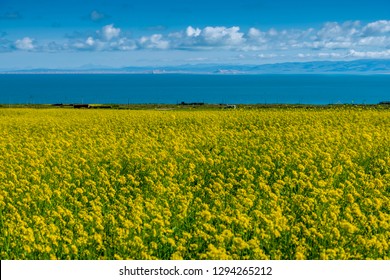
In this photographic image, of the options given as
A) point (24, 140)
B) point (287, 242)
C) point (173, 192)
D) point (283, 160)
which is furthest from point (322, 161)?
point (24, 140)

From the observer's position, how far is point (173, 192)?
10.4 m

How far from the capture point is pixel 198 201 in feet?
34.7

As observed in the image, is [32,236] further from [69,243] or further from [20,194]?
[20,194]

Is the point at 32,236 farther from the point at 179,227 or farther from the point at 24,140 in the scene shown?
the point at 24,140

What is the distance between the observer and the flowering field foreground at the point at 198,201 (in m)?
7.78

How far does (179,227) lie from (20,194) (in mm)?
3788

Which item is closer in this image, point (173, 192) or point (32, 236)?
point (32, 236)

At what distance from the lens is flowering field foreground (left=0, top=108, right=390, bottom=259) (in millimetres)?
7781

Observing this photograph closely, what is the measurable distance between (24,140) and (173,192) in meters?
10.5

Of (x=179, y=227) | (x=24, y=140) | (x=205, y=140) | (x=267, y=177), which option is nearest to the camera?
(x=179, y=227)

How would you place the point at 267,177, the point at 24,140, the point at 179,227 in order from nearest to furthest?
1. the point at 179,227
2. the point at 267,177
3. the point at 24,140

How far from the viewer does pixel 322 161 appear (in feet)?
43.2
